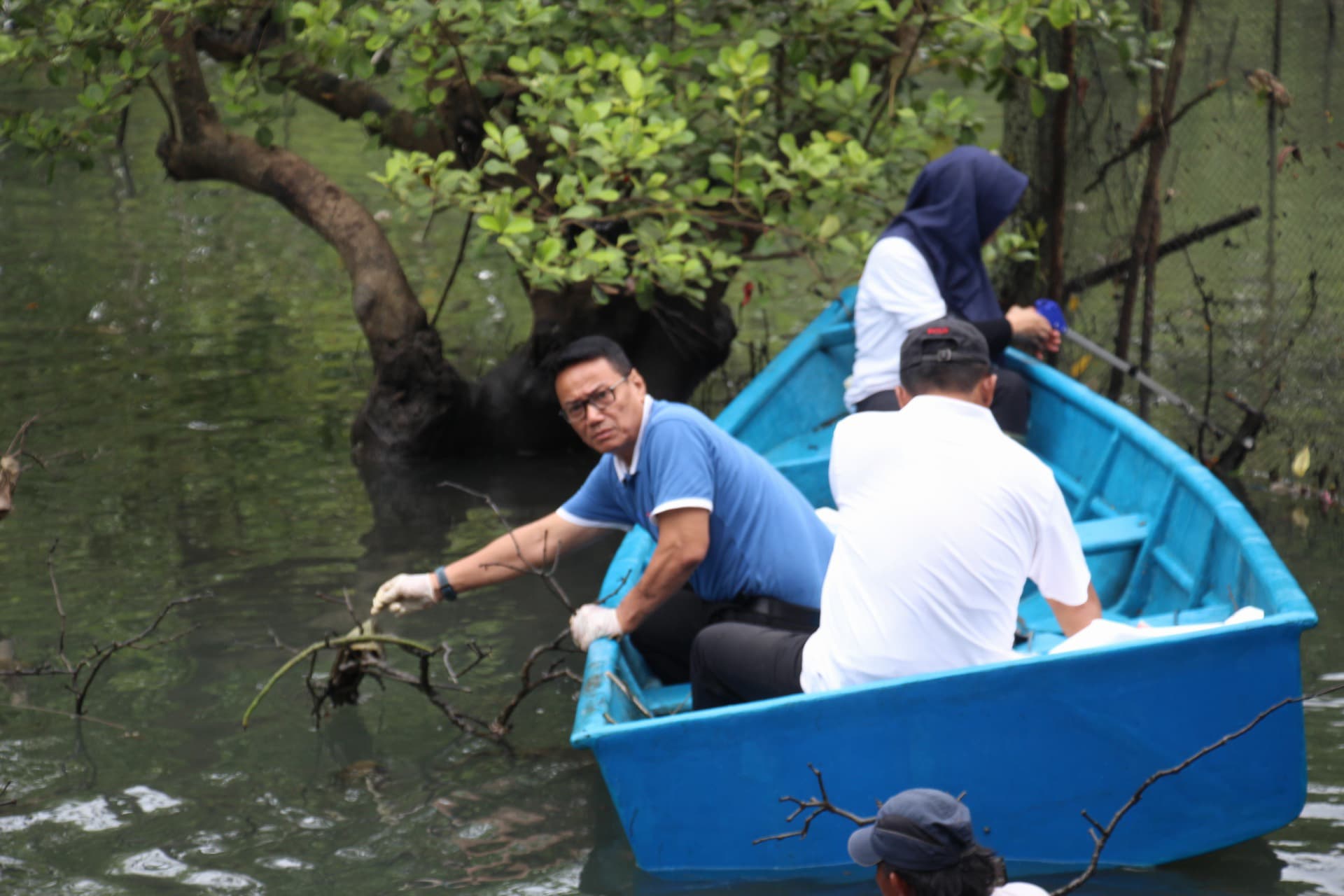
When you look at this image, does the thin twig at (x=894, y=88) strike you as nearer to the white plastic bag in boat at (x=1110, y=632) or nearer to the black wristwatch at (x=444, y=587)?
the black wristwatch at (x=444, y=587)

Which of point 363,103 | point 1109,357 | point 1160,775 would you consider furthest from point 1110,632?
point 363,103

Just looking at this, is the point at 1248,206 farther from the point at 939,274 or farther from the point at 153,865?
the point at 153,865

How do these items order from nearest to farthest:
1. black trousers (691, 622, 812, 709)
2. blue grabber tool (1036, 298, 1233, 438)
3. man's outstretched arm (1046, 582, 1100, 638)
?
man's outstretched arm (1046, 582, 1100, 638) → black trousers (691, 622, 812, 709) → blue grabber tool (1036, 298, 1233, 438)

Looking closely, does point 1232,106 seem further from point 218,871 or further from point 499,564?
point 218,871

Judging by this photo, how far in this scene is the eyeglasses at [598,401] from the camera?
464 cm

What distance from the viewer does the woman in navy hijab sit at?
670cm

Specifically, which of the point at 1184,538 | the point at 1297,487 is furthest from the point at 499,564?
→ the point at 1297,487

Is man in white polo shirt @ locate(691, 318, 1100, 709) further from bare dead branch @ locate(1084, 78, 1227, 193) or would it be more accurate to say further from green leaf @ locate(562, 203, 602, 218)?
bare dead branch @ locate(1084, 78, 1227, 193)

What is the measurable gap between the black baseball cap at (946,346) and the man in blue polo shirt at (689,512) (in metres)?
0.92

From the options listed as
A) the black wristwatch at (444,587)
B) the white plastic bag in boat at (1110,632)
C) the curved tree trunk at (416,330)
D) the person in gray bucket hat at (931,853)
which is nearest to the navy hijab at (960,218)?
the curved tree trunk at (416,330)

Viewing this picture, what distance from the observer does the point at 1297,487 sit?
7.73m

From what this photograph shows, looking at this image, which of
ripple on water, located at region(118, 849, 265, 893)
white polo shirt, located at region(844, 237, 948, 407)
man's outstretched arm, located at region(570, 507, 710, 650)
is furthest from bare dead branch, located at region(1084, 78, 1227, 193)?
ripple on water, located at region(118, 849, 265, 893)

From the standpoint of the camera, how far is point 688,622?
4.91 m

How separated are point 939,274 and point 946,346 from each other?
121 inches
